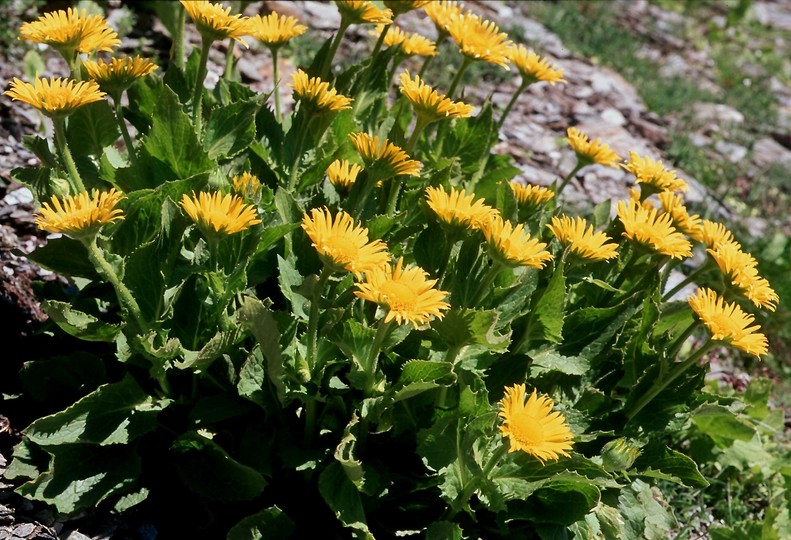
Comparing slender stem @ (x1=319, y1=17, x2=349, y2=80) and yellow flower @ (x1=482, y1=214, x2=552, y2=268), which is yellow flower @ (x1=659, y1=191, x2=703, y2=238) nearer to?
yellow flower @ (x1=482, y1=214, x2=552, y2=268)

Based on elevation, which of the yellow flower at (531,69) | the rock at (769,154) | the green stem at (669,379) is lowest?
the rock at (769,154)

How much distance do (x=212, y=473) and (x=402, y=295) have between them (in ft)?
2.88

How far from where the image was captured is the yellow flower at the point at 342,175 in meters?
2.66

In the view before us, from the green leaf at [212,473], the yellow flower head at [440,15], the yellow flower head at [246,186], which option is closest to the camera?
the green leaf at [212,473]

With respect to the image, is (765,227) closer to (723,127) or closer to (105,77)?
(723,127)

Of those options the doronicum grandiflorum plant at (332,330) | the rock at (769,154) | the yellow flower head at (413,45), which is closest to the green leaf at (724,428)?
the doronicum grandiflorum plant at (332,330)

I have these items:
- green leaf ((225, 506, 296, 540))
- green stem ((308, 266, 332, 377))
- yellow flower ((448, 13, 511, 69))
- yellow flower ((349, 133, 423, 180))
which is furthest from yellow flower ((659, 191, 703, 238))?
green leaf ((225, 506, 296, 540))

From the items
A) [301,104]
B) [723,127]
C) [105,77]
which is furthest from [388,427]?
[723,127]

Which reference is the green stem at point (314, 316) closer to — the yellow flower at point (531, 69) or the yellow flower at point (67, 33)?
the yellow flower at point (67, 33)

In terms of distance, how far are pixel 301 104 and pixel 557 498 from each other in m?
1.53

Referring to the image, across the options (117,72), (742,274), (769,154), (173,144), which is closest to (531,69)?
(742,274)

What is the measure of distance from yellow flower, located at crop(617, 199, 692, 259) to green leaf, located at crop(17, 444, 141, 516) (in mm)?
1791

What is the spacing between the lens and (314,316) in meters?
2.21

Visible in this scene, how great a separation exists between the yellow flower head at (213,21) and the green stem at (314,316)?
2.85ft
